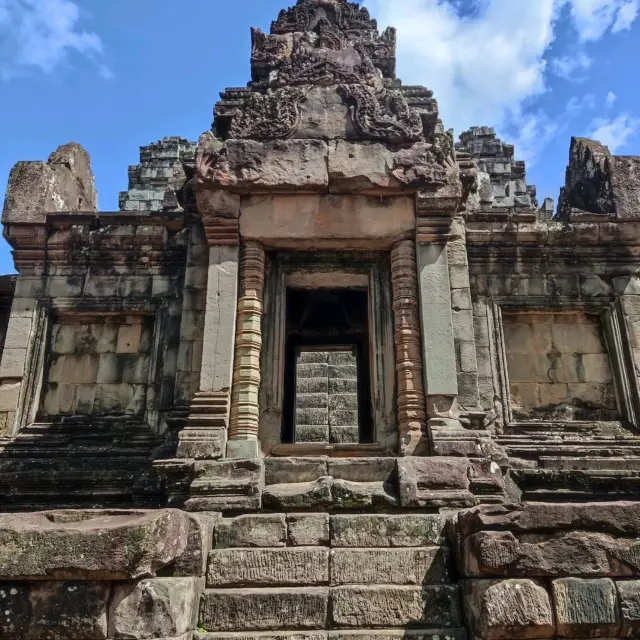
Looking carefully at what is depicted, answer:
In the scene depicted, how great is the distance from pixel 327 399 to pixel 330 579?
29.4 feet

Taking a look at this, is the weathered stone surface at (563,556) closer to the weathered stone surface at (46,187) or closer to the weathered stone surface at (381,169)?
the weathered stone surface at (381,169)

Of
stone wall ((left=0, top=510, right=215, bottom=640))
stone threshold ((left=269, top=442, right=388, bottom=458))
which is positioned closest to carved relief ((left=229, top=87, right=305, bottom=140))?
stone threshold ((left=269, top=442, right=388, bottom=458))

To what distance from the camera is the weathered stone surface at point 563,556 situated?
14.7 feet

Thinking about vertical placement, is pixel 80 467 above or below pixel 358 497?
above

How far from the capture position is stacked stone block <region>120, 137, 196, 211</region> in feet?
65.9

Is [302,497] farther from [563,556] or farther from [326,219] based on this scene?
[326,219]

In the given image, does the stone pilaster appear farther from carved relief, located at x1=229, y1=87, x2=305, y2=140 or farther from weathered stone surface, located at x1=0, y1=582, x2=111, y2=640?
weathered stone surface, located at x1=0, y1=582, x2=111, y2=640

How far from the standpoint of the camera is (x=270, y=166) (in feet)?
26.2

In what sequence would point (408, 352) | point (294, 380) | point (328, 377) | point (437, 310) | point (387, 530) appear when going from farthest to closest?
point (328, 377), point (294, 380), point (437, 310), point (408, 352), point (387, 530)

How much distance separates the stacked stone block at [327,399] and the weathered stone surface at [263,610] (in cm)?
834

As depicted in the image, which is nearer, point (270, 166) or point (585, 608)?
point (585, 608)

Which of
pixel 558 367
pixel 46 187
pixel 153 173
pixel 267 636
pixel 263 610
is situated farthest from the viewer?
pixel 153 173

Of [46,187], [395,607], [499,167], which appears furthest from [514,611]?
[499,167]

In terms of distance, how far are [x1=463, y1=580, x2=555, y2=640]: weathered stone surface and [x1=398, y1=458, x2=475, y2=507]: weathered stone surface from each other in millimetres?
1636
